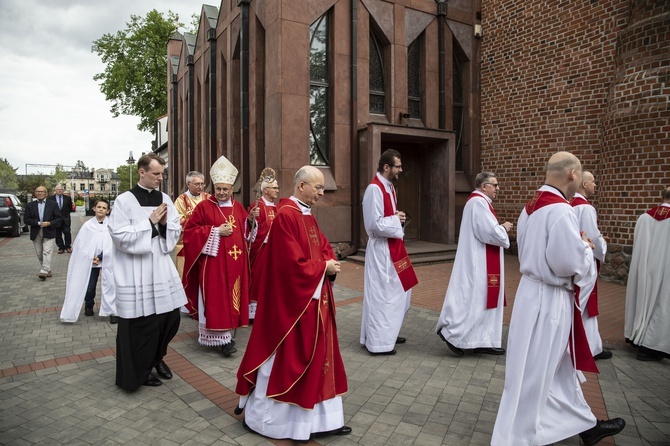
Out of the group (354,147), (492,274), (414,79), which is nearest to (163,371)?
(492,274)

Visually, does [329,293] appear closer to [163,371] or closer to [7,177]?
[163,371]

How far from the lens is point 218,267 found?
5.36 metres

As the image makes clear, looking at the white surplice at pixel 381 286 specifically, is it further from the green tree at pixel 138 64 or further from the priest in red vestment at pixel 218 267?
the green tree at pixel 138 64

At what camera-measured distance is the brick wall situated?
27.9ft

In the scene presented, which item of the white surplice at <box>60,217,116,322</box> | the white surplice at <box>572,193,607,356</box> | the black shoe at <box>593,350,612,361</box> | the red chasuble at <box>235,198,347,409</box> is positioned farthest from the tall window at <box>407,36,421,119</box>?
the red chasuble at <box>235,198,347,409</box>

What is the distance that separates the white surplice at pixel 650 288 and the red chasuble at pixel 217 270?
4.40m

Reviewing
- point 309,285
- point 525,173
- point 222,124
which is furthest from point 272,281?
point 222,124

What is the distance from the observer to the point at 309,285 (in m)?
3.38

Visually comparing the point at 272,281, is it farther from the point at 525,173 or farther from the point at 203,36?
the point at 203,36

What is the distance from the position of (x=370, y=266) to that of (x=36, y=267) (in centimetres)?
1029

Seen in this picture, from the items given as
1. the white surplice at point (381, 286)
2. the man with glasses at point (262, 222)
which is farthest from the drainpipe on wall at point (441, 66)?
the white surplice at point (381, 286)

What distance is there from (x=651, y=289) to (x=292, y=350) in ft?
13.8

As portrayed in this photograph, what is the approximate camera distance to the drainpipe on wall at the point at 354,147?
11.4 m

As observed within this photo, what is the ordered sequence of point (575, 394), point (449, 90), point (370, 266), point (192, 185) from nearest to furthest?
point (575, 394) → point (370, 266) → point (192, 185) → point (449, 90)
